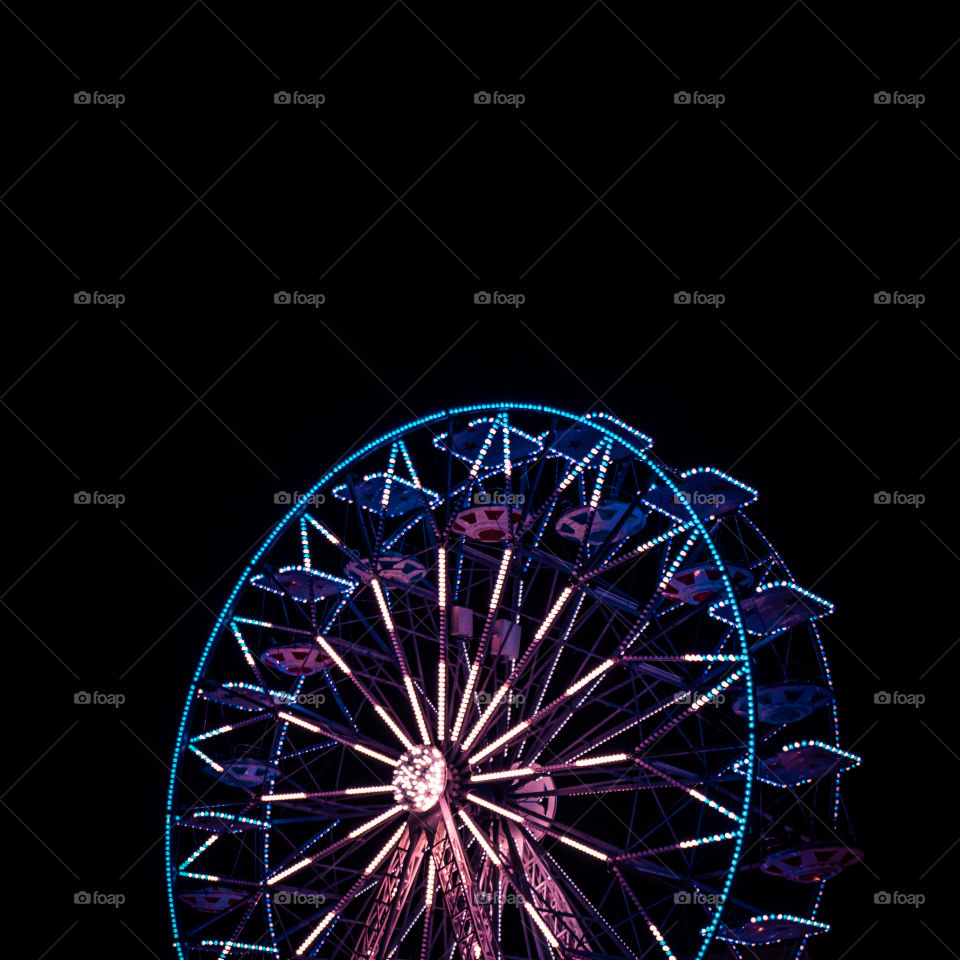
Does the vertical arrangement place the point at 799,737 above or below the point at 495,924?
above

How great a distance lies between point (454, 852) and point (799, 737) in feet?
33.8

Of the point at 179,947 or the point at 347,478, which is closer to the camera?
the point at 179,947

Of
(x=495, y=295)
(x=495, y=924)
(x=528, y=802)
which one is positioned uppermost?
(x=495, y=295)

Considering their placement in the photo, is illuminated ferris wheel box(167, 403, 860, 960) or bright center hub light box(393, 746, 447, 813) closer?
illuminated ferris wheel box(167, 403, 860, 960)

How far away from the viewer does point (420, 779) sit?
1412cm

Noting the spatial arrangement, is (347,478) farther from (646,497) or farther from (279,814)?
(279,814)

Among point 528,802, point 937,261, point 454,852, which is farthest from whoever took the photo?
point 937,261

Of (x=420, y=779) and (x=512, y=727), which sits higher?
(x=512, y=727)

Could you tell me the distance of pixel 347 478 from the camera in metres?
15.4

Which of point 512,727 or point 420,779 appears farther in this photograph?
point 512,727

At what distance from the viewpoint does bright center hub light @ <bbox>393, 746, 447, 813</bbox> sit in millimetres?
14047

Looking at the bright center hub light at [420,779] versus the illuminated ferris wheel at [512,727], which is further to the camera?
the bright center hub light at [420,779]

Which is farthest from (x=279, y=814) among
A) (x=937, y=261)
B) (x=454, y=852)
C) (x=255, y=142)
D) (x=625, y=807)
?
(x=937, y=261)

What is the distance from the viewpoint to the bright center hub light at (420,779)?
1405cm
